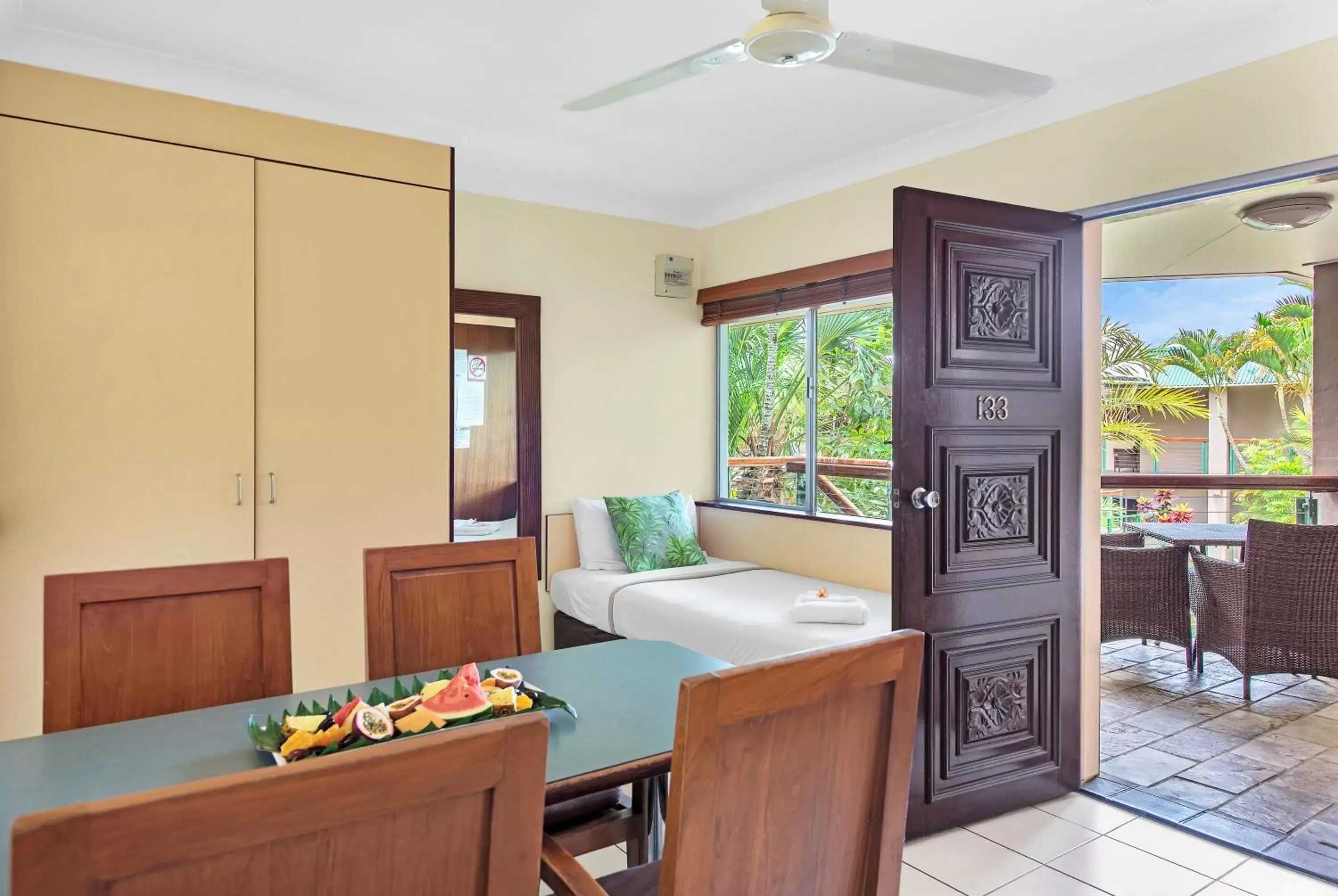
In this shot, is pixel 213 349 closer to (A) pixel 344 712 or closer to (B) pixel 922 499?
(A) pixel 344 712

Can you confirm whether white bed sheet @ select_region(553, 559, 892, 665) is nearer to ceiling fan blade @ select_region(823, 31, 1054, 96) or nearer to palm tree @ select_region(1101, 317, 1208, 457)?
ceiling fan blade @ select_region(823, 31, 1054, 96)

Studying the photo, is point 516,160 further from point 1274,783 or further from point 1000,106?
point 1274,783

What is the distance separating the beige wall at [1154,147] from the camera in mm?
2438

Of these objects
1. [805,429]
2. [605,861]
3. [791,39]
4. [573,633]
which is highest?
[791,39]

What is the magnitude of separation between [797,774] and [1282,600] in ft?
11.8

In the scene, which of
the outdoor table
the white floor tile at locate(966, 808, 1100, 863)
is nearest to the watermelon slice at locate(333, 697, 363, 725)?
the white floor tile at locate(966, 808, 1100, 863)

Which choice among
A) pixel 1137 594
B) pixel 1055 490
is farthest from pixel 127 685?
pixel 1137 594

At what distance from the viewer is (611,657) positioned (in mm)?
2084

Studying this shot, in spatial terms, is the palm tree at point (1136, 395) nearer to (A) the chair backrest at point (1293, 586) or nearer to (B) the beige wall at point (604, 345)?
(A) the chair backrest at point (1293, 586)

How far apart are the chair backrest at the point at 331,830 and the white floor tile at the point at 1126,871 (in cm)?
217

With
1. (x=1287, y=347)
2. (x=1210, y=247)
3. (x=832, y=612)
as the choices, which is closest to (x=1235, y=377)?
(x=1287, y=347)

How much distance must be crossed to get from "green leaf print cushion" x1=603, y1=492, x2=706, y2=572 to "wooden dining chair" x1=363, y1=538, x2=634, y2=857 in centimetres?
208

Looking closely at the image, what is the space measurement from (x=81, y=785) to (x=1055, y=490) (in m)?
2.81

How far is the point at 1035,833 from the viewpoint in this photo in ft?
8.93
